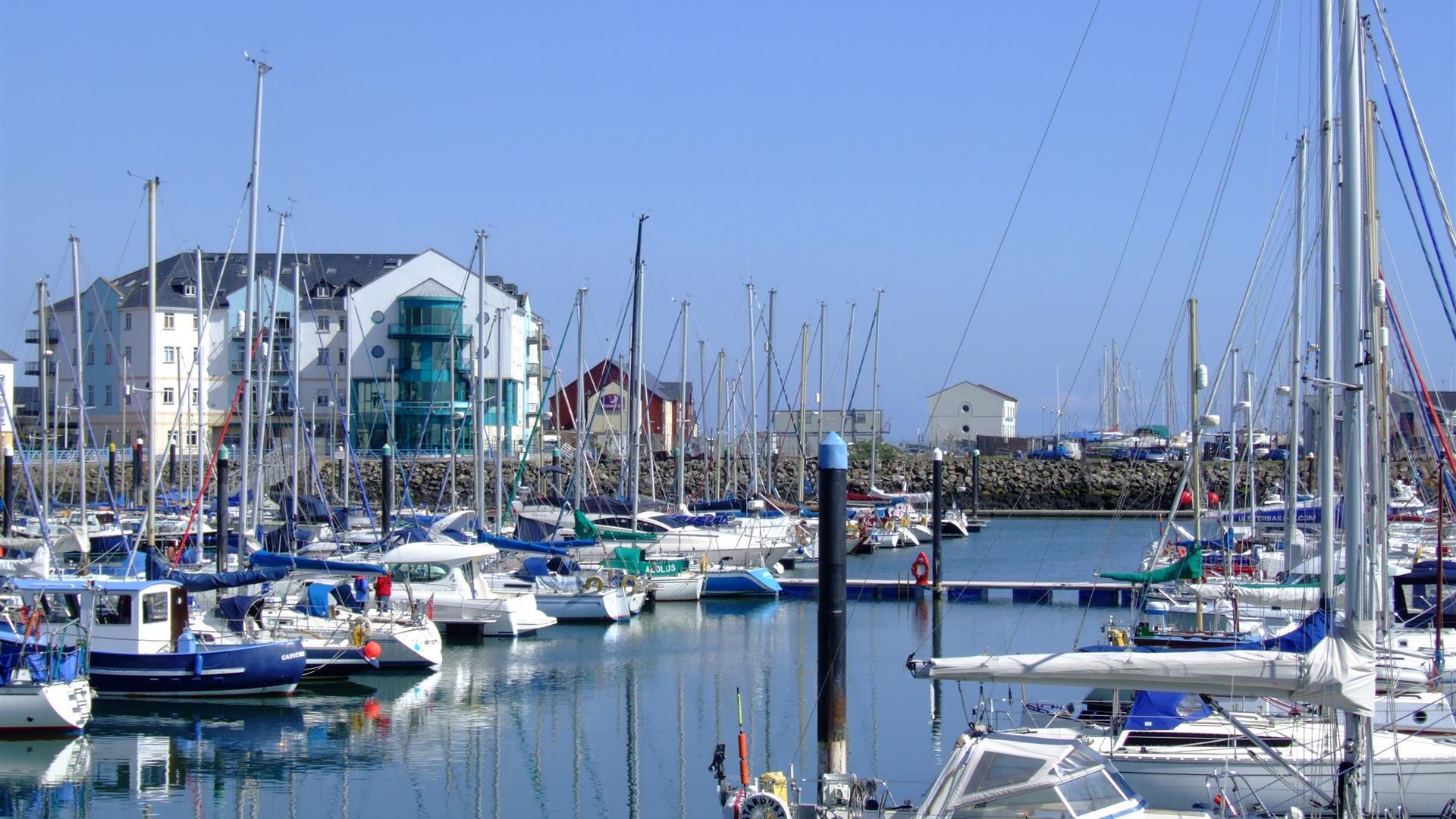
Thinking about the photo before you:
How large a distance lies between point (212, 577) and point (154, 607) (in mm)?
2650

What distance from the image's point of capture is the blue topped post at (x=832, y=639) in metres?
19.4

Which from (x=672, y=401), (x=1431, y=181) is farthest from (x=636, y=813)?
(x=672, y=401)

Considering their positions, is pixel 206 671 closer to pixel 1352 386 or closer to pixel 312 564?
pixel 312 564

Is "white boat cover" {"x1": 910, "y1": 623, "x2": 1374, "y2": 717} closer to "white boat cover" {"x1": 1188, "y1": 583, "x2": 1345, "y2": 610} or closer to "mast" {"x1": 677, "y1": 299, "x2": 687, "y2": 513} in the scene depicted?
"white boat cover" {"x1": 1188, "y1": 583, "x2": 1345, "y2": 610}

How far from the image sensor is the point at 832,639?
766 inches

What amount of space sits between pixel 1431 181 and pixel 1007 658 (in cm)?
1127

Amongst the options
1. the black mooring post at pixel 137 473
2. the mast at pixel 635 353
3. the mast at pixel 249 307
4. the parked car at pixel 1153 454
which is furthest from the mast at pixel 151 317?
the parked car at pixel 1153 454

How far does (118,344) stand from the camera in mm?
90812

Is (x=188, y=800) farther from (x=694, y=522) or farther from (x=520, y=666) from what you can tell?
(x=694, y=522)

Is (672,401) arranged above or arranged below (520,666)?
above

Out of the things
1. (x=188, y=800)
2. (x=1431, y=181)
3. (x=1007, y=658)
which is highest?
(x=1431, y=181)

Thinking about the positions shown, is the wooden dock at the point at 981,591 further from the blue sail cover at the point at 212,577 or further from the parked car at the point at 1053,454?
the parked car at the point at 1053,454

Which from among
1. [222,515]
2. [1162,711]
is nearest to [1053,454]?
[222,515]

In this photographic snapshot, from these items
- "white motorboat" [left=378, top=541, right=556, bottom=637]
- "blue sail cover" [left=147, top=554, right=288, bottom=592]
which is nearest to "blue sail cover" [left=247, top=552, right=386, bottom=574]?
"blue sail cover" [left=147, top=554, right=288, bottom=592]
